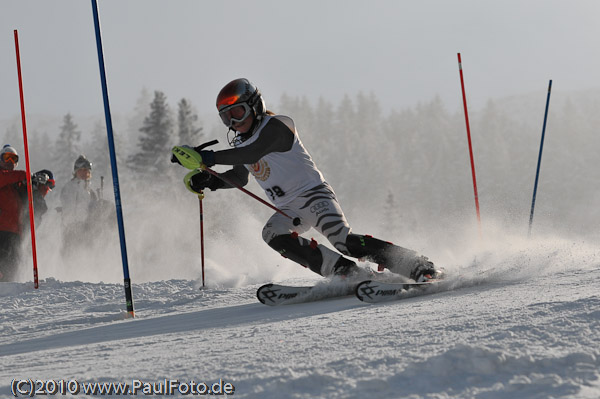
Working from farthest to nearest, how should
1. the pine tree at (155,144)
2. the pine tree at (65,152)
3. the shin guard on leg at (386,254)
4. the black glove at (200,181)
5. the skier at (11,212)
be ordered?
the pine tree at (65,152) < the pine tree at (155,144) < the skier at (11,212) < the black glove at (200,181) < the shin guard on leg at (386,254)

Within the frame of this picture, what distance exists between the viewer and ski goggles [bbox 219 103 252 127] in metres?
4.88

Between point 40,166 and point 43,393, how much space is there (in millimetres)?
93179

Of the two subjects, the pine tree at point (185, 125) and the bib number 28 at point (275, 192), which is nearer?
the bib number 28 at point (275, 192)

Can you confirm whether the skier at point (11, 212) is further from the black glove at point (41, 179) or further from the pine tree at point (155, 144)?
the pine tree at point (155, 144)

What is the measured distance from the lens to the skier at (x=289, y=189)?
4.61 meters

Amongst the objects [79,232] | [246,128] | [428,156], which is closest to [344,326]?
[246,128]

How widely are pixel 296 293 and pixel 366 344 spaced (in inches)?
82.8

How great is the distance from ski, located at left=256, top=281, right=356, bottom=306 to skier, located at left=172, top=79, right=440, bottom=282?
18 centimetres

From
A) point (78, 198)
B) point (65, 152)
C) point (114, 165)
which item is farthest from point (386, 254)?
point (65, 152)

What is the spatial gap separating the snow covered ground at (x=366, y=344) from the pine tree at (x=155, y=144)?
117ft

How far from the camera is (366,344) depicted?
2.42m

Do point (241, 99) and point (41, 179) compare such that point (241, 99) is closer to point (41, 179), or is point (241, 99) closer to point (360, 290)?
point (360, 290)

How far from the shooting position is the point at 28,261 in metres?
8.41

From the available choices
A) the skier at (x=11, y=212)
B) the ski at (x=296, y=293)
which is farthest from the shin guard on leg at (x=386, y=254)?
the skier at (x=11, y=212)
